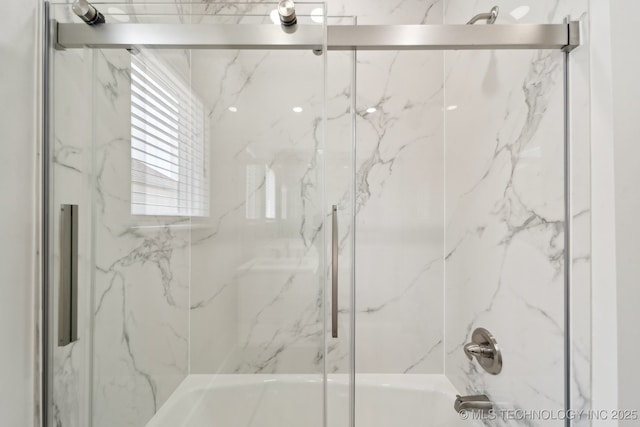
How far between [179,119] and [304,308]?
644mm

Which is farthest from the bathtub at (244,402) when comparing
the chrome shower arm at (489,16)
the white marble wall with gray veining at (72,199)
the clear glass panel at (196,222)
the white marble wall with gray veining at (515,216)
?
the chrome shower arm at (489,16)

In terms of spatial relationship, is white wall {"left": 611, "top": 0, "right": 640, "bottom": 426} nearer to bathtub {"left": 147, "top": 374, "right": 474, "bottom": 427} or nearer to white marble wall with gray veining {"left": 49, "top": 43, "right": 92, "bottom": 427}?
bathtub {"left": 147, "top": 374, "right": 474, "bottom": 427}

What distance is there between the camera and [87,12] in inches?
33.4

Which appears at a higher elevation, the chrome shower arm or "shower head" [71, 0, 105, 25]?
the chrome shower arm

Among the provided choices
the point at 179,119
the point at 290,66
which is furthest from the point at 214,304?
the point at 290,66

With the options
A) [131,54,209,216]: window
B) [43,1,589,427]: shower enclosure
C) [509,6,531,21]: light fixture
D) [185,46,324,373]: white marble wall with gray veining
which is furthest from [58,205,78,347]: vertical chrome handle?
[509,6,531,21]: light fixture

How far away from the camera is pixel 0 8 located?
0.76 metres

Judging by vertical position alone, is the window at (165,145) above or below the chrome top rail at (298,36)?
below

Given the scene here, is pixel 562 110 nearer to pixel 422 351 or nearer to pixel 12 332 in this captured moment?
pixel 422 351

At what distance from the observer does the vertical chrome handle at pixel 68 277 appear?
2.92 feet

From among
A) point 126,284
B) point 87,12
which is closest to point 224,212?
point 126,284

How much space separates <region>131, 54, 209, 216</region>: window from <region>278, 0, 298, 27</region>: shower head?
1.04 ft

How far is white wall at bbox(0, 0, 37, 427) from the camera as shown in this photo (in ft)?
2.57

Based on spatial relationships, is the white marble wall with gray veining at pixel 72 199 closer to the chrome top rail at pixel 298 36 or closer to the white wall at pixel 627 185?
the chrome top rail at pixel 298 36
